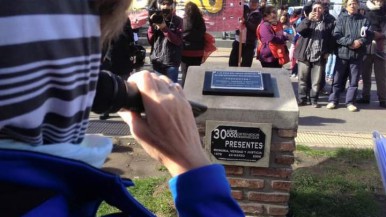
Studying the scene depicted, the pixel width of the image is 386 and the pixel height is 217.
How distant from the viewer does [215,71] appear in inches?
156

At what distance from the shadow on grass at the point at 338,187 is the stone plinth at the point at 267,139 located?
2.10ft

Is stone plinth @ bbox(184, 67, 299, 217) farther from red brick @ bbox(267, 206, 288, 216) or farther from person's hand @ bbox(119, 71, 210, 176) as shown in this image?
person's hand @ bbox(119, 71, 210, 176)

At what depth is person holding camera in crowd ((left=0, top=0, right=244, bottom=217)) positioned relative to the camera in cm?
67

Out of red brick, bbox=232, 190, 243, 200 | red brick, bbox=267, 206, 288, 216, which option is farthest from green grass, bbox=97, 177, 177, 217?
red brick, bbox=267, 206, 288, 216

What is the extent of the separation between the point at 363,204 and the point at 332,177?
2.16ft

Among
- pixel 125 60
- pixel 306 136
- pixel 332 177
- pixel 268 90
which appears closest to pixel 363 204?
pixel 332 177

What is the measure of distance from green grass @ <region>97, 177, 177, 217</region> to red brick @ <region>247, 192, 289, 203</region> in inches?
30.9

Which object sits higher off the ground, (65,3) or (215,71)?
(65,3)

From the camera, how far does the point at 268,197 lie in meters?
3.64

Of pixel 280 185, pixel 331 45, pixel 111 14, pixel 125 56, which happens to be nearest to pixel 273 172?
pixel 280 185

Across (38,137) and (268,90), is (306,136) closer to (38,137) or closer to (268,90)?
(268,90)

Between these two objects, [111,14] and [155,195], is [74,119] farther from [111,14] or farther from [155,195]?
[155,195]

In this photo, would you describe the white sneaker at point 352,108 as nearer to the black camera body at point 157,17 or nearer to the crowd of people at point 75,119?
the black camera body at point 157,17

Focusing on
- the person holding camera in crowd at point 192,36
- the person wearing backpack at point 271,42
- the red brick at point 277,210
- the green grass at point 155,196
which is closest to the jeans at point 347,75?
the person wearing backpack at point 271,42
